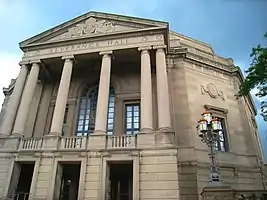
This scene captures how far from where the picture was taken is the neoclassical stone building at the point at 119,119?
495 inches

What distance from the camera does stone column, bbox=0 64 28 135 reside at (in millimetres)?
14938

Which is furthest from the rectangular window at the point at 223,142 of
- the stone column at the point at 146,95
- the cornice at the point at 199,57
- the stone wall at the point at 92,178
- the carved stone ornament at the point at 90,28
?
the carved stone ornament at the point at 90,28

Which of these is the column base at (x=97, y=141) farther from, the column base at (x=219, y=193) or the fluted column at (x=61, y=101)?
the column base at (x=219, y=193)

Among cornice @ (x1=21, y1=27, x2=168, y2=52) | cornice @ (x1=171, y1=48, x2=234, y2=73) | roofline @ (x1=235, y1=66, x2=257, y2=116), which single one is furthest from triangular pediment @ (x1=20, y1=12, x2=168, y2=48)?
roofline @ (x1=235, y1=66, x2=257, y2=116)

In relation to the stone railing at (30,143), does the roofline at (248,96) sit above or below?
above

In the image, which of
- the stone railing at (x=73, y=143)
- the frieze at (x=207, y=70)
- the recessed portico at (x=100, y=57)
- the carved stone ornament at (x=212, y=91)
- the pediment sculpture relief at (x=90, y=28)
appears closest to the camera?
the stone railing at (x=73, y=143)

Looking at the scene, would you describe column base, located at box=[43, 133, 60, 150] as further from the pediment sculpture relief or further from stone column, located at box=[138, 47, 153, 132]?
the pediment sculpture relief

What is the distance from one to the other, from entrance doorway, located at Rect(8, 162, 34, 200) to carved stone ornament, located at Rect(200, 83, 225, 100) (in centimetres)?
1295

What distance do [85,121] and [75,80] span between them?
3.87 metres

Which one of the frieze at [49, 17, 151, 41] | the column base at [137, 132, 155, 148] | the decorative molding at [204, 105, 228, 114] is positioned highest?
the frieze at [49, 17, 151, 41]

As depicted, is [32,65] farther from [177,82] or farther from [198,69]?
[198,69]

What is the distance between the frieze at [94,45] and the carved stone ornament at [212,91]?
16.8 feet

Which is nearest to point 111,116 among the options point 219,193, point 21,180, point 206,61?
point 21,180

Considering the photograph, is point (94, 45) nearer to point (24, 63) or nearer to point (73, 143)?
point (24, 63)
